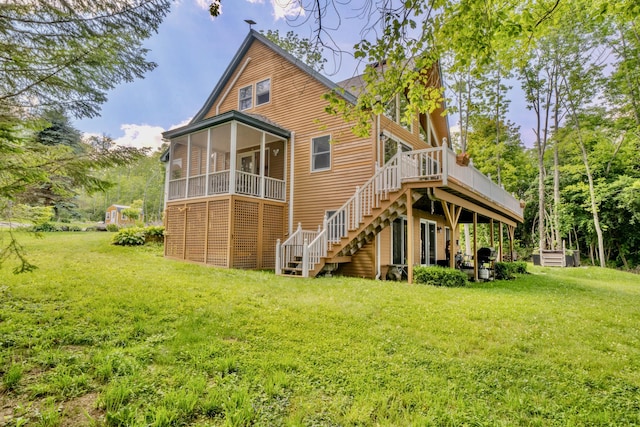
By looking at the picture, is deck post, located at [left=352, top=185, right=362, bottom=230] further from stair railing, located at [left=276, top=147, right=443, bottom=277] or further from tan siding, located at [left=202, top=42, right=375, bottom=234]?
tan siding, located at [left=202, top=42, right=375, bottom=234]

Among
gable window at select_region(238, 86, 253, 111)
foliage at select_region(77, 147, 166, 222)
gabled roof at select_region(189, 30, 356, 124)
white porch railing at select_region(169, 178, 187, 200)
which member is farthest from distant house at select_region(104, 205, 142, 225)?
gable window at select_region(238, 86, 253, 111)

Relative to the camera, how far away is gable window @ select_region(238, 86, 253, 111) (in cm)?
1509

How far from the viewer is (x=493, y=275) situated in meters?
13.6

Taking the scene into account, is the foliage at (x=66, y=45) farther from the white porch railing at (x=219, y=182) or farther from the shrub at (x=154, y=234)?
the shrub at (x=154, y=234)

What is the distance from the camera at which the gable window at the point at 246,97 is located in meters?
15.1

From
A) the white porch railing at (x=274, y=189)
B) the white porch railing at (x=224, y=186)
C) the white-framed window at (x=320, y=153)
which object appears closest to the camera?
the white porch railing at (x=224, y=186)

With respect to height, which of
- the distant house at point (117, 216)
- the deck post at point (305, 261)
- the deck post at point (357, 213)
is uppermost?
the distant house at point (117, 216)

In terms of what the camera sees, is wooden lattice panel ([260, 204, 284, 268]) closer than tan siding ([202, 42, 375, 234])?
No

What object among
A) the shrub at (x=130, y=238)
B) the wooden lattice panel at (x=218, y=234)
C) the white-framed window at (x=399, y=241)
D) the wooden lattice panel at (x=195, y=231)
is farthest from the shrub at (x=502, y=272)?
the shrub at (x=130, y=238)

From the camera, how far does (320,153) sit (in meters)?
12.5

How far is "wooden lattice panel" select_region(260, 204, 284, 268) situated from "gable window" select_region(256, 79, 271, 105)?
5194 mm

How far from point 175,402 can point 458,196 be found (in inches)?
401

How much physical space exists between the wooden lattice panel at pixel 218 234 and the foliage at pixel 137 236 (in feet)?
20.4

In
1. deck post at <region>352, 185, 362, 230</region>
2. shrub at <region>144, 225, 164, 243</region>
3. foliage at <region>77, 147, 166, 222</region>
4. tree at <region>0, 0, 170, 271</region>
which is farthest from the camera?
foliage at <region>77, 147, 166, 222</region>
